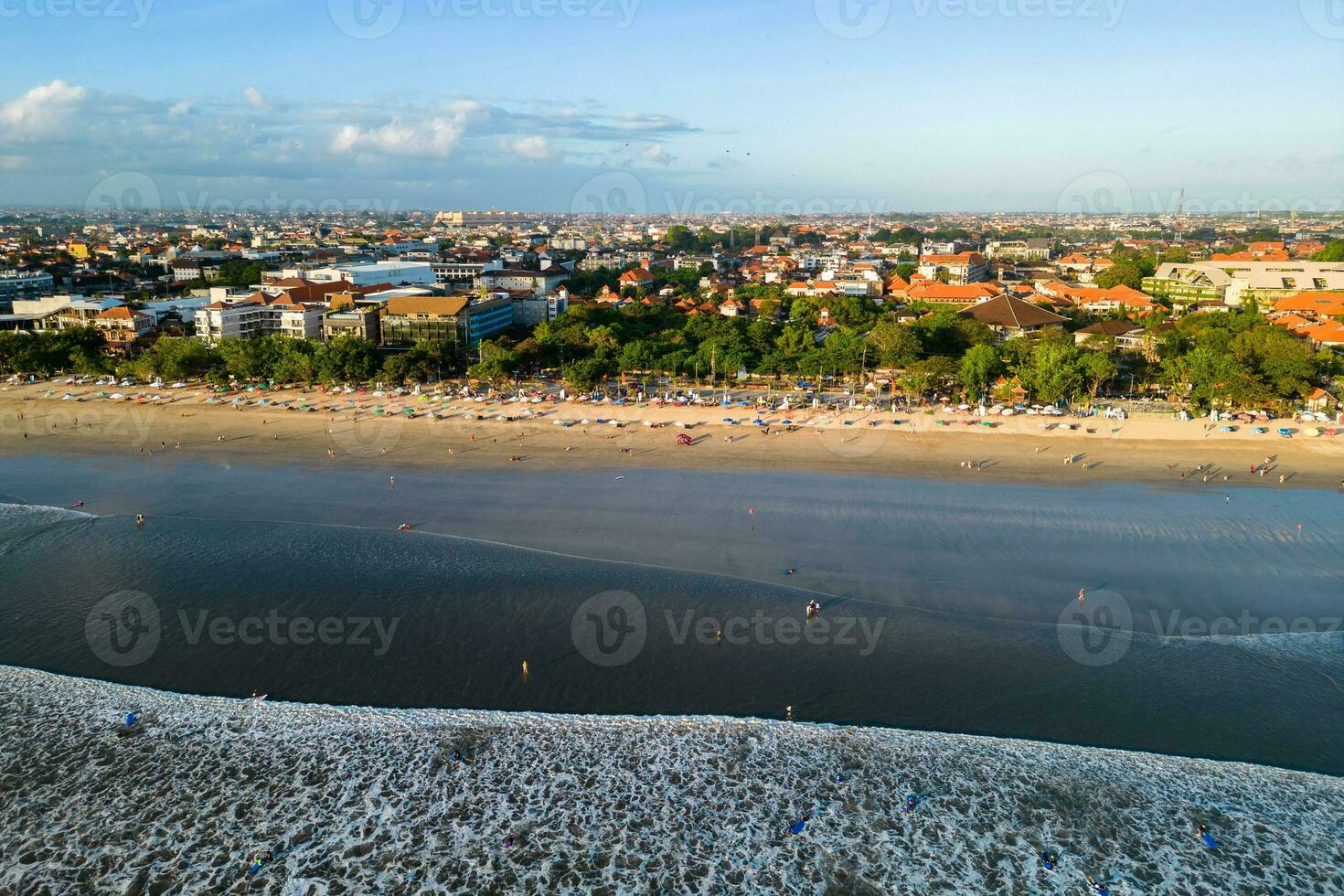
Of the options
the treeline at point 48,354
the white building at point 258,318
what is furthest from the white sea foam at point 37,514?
the white building at point 258,318

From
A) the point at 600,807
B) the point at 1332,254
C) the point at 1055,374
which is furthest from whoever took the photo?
the point at 1332,254

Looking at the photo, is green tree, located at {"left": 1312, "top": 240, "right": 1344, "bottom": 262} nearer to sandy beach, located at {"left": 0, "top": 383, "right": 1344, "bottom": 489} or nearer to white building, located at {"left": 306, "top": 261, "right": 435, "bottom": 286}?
sandy beach, located at {"left": 0, "top": 383, "right": 1344, "bottom": 489}

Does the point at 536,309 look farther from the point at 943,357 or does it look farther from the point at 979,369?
the point at 979,369

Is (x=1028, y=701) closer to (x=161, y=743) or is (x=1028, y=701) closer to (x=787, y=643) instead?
(x=787, y=643)

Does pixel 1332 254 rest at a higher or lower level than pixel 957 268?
higher

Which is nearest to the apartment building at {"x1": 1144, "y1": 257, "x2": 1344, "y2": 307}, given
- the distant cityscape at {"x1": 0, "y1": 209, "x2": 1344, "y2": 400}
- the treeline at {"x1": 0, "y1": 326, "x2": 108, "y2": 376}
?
the distant cityscape at {"x1": 0, "y1": 209, "x2": 1344, "y2": 400}

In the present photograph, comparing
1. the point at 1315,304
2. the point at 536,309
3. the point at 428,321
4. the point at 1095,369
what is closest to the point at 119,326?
the point at 428,321

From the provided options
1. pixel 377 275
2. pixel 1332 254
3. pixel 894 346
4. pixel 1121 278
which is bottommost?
pixel 894 346

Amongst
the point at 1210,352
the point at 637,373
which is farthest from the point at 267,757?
the point at 1210,352
